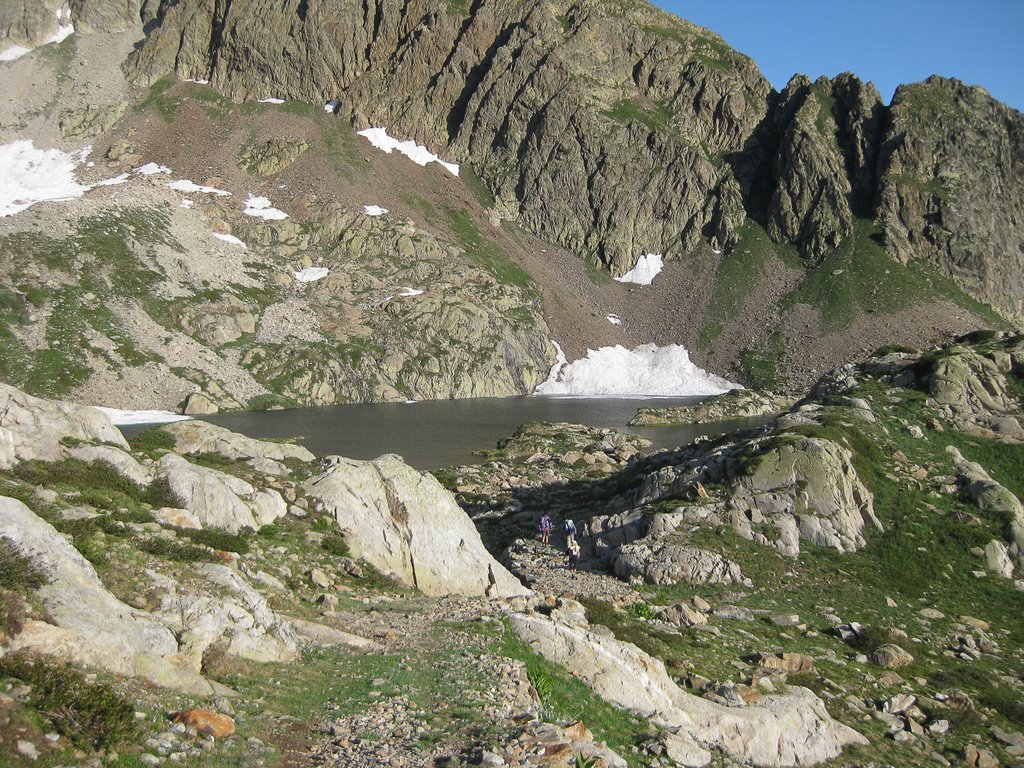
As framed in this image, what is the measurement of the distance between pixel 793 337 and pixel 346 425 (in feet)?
403

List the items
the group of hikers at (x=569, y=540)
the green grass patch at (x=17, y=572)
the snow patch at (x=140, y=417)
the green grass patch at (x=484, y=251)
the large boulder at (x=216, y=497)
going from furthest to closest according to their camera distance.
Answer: the green grass patch at (x=484, y=251), the snow patch at (x=140, y=417), the group of hikers at (x=569, y=540), the large boulder at (x=216, y=497), the green grass patch at (x=17, y=572)

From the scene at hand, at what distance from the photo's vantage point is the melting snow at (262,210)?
161 metres

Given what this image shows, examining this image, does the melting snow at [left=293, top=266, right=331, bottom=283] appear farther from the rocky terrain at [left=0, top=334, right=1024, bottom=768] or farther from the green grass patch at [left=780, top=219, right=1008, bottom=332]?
the rocky terrain at [left=0, top=334, right=1024, bottom=768]

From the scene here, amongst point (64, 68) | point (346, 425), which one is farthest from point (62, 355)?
point (64, 68)

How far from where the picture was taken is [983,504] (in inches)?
1309

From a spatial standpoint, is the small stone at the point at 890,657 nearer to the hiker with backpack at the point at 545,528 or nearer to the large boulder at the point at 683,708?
the large boulder at the point at 683,708

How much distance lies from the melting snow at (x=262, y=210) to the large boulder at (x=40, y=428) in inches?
5993

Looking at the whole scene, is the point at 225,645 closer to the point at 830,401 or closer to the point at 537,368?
the point at 830,401

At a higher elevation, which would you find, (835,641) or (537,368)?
(537,368)

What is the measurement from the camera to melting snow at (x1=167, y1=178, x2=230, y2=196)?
16159 centimetres

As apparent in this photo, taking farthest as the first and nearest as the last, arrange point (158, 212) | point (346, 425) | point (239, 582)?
point (158, 212)
point (346, 425)
point (239, 582)

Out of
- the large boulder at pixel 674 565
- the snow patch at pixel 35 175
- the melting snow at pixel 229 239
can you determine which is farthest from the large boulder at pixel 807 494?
the snow patch at pixel 35 175

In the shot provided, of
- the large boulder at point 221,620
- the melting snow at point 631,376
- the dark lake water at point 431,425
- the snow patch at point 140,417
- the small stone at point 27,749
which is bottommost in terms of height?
the snow patch at point 140,417

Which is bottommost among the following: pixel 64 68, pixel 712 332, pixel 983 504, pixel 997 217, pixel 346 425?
pixel 346 425
